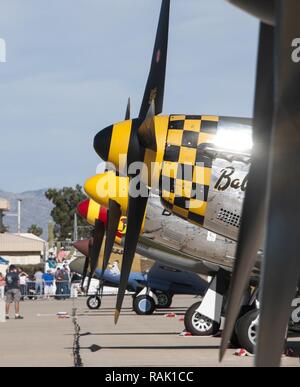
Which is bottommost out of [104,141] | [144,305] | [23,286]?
[23,286]

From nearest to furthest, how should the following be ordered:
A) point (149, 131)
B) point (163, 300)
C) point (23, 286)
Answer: point (149, 131) < point (163, 300) < point (23, 286)

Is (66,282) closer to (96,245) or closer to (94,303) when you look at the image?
(94,303)

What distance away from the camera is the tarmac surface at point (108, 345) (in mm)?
12789

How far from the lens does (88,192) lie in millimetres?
17875

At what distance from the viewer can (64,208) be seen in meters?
121

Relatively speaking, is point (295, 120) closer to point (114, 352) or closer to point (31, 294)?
point (114, 352)

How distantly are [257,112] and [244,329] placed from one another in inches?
396

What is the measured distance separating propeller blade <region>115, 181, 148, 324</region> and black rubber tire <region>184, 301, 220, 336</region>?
6.02m

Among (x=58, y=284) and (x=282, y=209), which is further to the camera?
(x=58, y=284)

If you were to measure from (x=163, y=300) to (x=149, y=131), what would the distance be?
1994cm

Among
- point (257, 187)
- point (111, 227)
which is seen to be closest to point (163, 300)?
point (111, 227)

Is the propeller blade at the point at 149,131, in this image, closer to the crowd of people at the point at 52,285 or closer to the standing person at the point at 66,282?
the crowd of people at the point at 52,285

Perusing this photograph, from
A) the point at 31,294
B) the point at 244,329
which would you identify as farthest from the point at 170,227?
the point at 31,294

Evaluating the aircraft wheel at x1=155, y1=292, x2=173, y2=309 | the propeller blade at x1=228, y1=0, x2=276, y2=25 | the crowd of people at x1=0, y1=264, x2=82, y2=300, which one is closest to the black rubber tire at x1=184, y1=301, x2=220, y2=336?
the aircraft wheel at x1=155, y1=292, x2=173, y2=309
